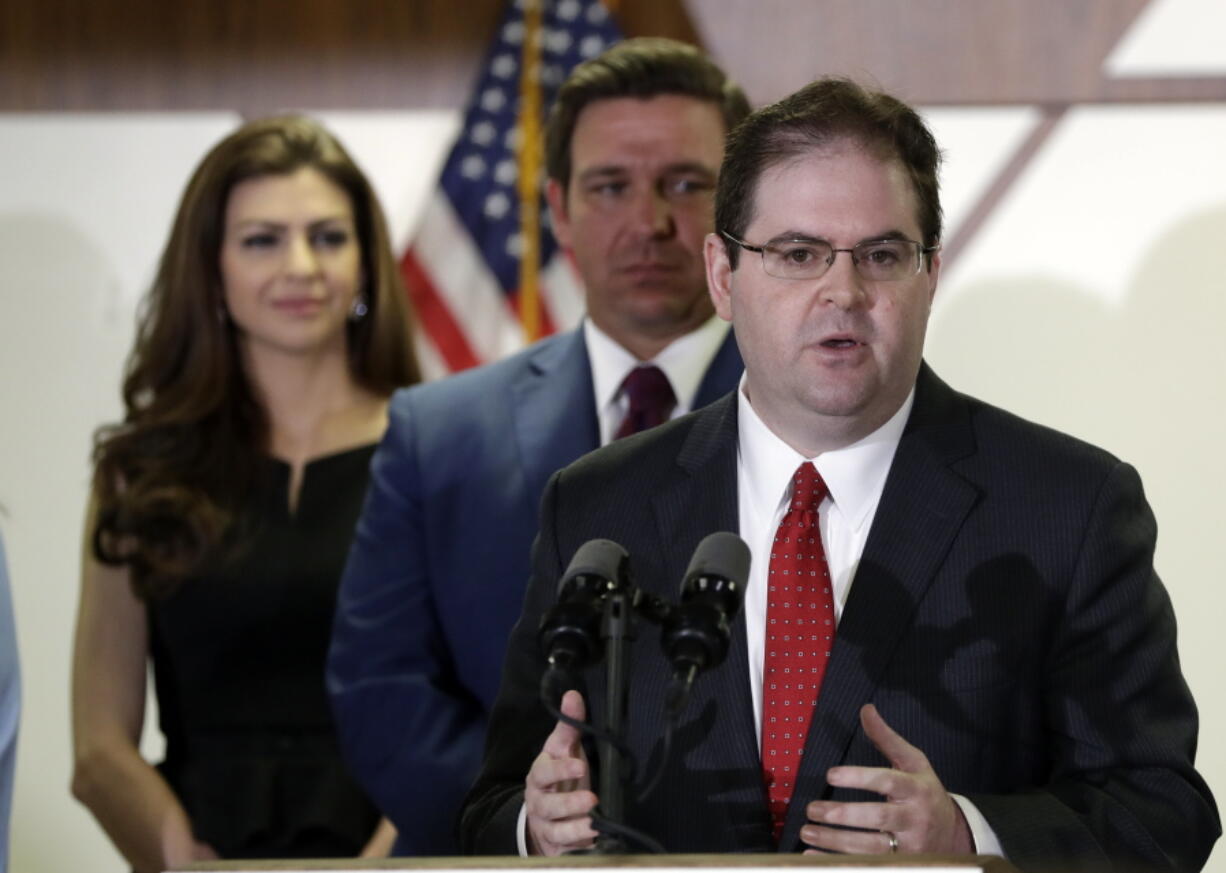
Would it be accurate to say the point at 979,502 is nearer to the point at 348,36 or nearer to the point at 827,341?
the point at 827,341

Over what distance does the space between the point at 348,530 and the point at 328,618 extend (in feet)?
0.60

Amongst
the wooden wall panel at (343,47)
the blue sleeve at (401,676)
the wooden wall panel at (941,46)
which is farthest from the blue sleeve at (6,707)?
the wooden wall panel at (941,46)

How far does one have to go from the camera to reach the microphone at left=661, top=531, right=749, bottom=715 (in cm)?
171

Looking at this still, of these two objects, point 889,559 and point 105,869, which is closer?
point 889,559

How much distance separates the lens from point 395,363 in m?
3.88

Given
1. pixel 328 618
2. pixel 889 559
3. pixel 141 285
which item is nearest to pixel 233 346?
pixel 328 618

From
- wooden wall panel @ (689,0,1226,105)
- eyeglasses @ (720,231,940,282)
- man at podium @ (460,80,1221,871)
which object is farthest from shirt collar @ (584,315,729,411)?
wooden wall panel @ (689,0,1226,105)

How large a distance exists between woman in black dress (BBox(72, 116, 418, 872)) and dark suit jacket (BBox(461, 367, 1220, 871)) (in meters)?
1.46

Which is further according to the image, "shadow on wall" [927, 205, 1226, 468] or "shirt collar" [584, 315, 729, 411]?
"shadow on wall" [927, 205, 1226, 468]

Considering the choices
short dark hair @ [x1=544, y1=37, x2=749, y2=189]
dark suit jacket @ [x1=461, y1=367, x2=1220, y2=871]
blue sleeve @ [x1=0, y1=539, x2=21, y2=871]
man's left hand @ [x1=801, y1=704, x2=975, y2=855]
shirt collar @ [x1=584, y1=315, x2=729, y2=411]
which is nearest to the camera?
man's left hand @ [x1=801, y1=704, x2=975, y2=855]

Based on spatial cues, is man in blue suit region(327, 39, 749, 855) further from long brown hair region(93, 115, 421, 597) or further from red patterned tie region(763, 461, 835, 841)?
red patterned tie region(763, 461, 835, 841)

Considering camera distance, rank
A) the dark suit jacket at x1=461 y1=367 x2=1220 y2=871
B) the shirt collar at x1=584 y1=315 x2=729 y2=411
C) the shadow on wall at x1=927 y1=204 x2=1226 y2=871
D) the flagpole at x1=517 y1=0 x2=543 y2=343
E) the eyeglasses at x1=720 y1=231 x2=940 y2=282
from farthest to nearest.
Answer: the flagpole at x1=517 y1=0 x2=543 y2=343
the shadow on wall at x1=927 y1=204 x2=1226 y2=871
the shirt collar at x1=584 y1=315 x2=729 y2=411
the eyeglasses at x1=720 y1=231 x2=940 y2=282
the dark suit jacket at x1=461 y1=367 x2=1220 y2=871

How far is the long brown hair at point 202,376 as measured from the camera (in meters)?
3.66

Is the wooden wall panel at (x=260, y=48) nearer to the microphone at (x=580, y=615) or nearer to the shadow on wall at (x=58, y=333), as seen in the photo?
the shadow on wall at (x=58, y=333)
